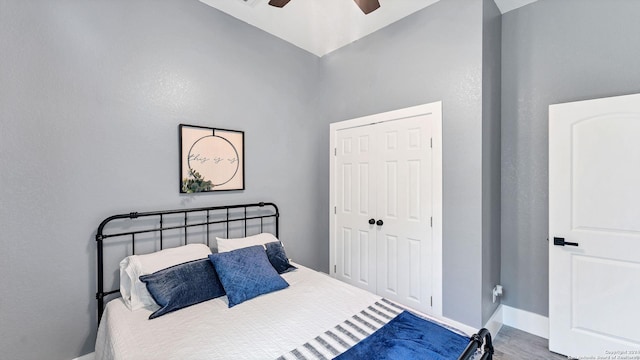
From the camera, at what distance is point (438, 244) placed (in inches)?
94.6

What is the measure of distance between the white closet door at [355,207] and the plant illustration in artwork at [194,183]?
1555 mm

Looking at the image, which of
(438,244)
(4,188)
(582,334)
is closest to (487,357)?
(438,244)

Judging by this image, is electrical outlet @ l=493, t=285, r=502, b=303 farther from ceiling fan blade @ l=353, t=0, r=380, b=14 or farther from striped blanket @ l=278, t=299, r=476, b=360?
ceiling fan blade @ l=353, t=0, r=380, b=14

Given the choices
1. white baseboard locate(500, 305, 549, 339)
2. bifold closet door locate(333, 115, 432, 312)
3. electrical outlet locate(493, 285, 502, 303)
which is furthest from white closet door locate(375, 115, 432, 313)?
white baseboard locate(500, 305, 549, 339)

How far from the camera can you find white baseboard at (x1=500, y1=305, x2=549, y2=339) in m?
2.37

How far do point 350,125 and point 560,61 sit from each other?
6.49 feet

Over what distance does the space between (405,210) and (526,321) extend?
1.51 m

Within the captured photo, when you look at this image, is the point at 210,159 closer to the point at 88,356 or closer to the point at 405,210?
the point at 88,356

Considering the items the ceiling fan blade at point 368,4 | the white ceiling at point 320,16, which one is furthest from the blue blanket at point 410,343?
the white ceiling at point 320,16

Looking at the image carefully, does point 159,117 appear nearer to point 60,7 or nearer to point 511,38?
point 60,7

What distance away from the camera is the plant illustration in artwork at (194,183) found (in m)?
2.30

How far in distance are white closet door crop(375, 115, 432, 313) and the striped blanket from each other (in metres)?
0.90

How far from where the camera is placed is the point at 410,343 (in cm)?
134

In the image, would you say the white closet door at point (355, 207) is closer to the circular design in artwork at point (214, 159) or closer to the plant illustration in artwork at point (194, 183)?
the circular design in artwork at point (214, 159)
